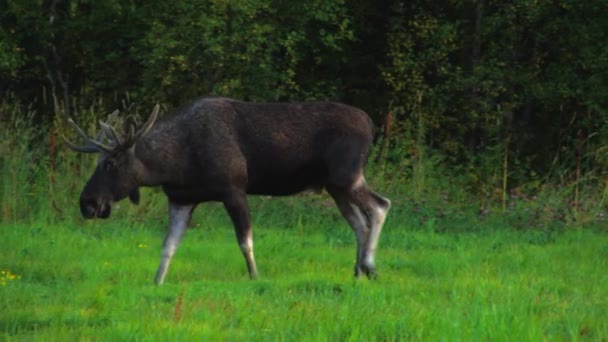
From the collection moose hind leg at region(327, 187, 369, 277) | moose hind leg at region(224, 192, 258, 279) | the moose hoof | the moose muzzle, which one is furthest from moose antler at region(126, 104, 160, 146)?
the moose hoof

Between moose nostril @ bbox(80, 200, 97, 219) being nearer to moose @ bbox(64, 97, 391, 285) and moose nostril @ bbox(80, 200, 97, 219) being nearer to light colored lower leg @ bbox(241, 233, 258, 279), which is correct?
moose @ bbox(64, 97, 391, 285)

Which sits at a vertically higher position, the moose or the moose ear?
the moose

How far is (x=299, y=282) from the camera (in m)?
10.9

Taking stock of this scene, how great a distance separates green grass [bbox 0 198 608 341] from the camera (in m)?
8.43

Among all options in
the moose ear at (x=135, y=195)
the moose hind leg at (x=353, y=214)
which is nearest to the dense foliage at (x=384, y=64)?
the moose hind leg at (x=353, y=214)

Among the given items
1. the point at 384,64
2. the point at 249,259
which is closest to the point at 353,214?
the point at 249,259

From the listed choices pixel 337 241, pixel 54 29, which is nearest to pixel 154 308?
pixel 337 241

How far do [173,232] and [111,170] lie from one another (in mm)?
898

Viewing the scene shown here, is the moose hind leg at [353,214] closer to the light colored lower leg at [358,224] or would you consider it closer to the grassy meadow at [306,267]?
the light colored lower leg at [358,224]

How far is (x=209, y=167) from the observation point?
40.9ft

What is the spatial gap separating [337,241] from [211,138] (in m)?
2.74

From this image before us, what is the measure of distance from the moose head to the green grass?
56 centimetres

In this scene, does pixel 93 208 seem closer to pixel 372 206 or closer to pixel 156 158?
pixel 156 158

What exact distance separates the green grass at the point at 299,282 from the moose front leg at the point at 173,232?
154 millimetres
